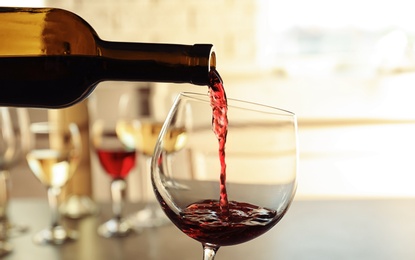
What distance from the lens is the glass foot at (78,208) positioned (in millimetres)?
1205

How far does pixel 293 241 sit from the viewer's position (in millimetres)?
1000

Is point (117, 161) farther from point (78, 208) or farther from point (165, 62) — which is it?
point (165, 62)

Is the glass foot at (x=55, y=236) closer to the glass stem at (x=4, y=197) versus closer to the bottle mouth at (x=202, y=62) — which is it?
the glass stem at (x=4, y=197)

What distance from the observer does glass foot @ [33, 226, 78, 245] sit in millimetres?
1035

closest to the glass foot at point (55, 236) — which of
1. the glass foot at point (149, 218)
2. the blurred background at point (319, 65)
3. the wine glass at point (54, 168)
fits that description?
the wine glass at point (54, 168)

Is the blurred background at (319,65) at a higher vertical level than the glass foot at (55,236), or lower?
higher

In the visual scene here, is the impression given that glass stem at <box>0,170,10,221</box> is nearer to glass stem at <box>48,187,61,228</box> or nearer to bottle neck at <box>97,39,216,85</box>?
glass stem at <box>48,187,61,228</box>

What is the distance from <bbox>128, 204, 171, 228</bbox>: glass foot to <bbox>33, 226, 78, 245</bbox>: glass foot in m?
0.11

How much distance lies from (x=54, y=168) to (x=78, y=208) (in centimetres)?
13

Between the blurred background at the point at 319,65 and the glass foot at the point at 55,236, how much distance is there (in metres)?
1.49

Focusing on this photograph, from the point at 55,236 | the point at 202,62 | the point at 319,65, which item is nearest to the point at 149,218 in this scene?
the point at 55,236

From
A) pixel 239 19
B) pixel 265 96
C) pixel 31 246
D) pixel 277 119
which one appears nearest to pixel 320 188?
pixel 265 96

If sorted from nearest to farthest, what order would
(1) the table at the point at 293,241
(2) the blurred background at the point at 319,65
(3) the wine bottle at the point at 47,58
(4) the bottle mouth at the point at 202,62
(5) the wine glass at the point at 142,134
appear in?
(4) the bottle mouth at the point at 202,62 < (3) the wine bottle at the point at 47,58 < (1) the table at the point at 293,241 < (5) the wine glass at the point at 142,134 < (2) the blurred background at the point at 319,65

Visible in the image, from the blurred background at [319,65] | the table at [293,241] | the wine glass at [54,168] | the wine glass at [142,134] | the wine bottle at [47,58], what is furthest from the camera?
the blurred background at [319,65]
